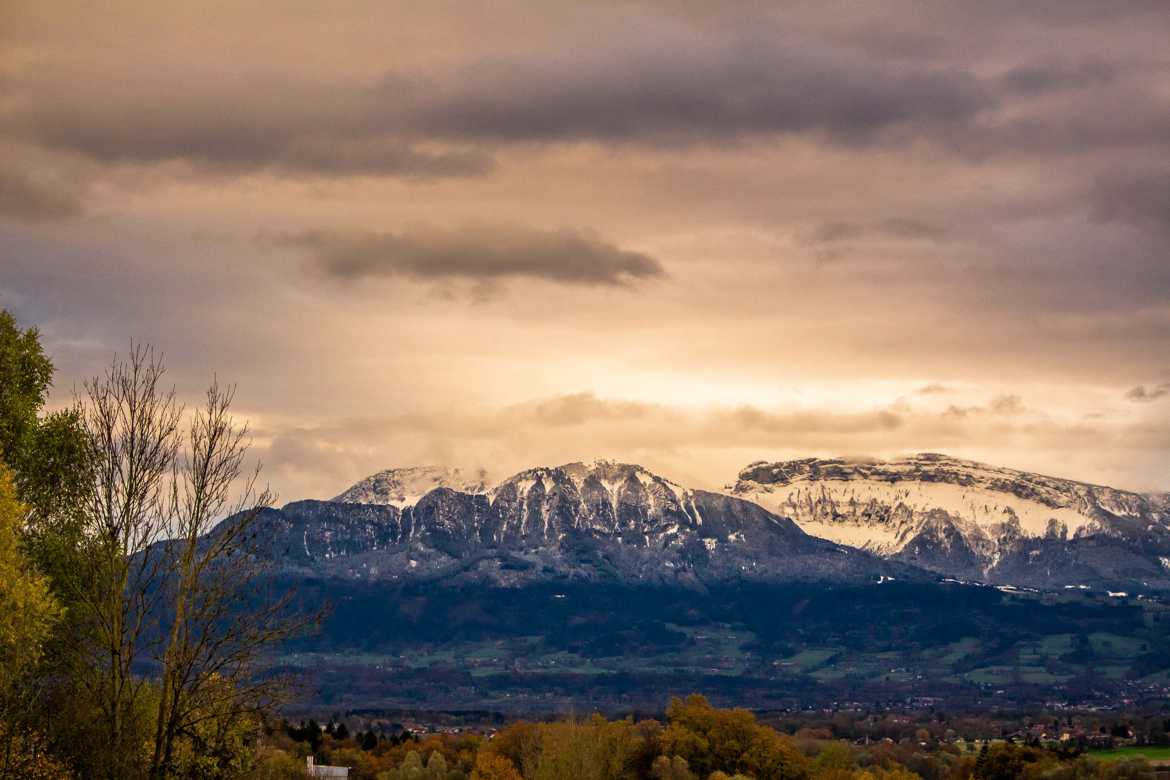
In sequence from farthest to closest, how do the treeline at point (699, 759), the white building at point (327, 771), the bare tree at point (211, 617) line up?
the treeline at point (699, 759)
the white building at point (327, 771)
the bare tree at point (211, 617)

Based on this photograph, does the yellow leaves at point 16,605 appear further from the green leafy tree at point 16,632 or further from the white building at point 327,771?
the white building at point 327,771

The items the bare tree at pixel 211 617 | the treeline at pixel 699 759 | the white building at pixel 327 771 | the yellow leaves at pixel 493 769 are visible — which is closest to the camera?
the bare tree at pixel 211 617

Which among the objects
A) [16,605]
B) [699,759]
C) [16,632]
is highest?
[16,605]

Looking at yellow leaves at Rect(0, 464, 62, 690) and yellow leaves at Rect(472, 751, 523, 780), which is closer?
yellow leaves at Rect(0, 464, 62, 690)

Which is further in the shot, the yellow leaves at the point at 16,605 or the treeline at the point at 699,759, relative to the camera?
the treeline at the point at 699,759

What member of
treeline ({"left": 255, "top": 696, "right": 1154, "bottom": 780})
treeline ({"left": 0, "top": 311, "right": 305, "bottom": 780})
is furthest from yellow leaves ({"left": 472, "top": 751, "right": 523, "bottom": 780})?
treeline ({"left": 0, "top": 311, "right": 305, "bottom": 780})

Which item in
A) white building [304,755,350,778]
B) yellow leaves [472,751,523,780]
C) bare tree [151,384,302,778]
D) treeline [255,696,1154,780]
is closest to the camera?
bare tree [151,384,302,778]

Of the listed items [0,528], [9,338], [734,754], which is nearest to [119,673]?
[0,528]

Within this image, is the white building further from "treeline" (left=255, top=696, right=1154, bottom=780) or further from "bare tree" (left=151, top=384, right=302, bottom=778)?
"bare tree" (left=151, top=384, right=302, bottom=778)

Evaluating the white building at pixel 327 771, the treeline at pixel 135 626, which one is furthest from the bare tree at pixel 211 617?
the white building at pixel 327 771

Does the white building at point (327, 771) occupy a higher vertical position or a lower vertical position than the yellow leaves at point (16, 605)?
lower

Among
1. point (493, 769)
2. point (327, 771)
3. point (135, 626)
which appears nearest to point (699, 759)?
point (493, 769)

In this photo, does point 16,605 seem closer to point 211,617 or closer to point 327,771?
point 211,617

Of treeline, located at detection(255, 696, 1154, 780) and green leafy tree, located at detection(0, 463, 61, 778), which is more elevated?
green leafy tree, located at detection(0, 463, 61, 778)
